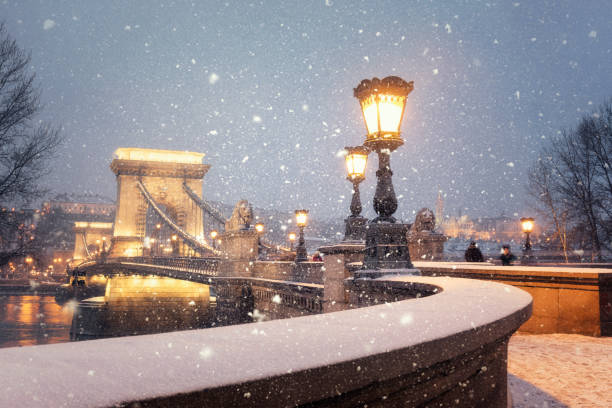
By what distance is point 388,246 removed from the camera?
600 cm

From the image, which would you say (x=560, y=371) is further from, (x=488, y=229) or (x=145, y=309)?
(x=488, y=229)

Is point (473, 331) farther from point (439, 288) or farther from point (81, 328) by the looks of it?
point (81, 328)

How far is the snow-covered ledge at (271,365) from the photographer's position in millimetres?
978

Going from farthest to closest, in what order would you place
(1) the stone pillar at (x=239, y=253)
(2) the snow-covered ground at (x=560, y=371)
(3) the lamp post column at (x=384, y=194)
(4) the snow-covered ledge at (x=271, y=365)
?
(1) the stone pillar at (x=239, y=253) → (3) the lamp post column at (x=384, y=194) → (2) the snow-covered ground at (x=560, y=371) → (4) the snow-covered ledge at (x=271, y=365)

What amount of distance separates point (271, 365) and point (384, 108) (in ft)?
17.4

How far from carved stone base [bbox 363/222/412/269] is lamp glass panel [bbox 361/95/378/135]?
1.26 metres

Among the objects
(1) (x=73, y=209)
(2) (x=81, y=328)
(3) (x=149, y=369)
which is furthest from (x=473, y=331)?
(1) (x=73, y=209)

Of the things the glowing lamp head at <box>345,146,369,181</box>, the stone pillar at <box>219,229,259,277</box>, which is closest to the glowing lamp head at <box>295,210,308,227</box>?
the stone pillar at <box>219,229,259,277</box>

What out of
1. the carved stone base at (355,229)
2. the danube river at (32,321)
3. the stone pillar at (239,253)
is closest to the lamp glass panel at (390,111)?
the carved stone base at (355,229)

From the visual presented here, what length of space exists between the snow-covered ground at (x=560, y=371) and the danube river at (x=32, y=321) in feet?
95.5

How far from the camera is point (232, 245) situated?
57.3 ft

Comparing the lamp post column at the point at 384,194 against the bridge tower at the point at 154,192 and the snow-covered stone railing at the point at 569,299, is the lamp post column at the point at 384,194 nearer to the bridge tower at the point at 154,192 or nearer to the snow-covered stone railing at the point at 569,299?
the snow-covered stone railing at the point at 569,299

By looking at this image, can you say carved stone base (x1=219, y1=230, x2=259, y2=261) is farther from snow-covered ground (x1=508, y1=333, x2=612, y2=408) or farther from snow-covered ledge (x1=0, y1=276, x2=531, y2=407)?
snow-covered ledge (x1=0, y1=276, x2=531, y2=407)

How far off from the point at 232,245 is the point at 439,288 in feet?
46.4
